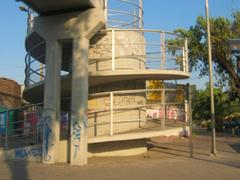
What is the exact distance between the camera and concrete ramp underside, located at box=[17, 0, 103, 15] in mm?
15531

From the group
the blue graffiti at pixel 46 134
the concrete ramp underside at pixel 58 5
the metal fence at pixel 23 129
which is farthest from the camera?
the metal fence at pixel 23 129

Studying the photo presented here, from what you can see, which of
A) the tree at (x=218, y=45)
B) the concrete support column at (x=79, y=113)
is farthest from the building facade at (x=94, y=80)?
the tree at (x=218, y=45)

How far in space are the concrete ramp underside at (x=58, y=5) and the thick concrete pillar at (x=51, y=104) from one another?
111 centimetres

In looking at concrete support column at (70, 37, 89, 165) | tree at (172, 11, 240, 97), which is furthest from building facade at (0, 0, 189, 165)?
tree at (172, 11, 240, 97)

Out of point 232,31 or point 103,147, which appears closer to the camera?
point 103,147

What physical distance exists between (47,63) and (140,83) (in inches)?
164

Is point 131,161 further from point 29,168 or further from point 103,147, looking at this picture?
point 29,168

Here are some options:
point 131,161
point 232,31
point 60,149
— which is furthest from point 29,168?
point 232,31

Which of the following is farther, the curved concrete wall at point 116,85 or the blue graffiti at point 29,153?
the curved concrete wall at point 116,85

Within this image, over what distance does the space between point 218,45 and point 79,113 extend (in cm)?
2286

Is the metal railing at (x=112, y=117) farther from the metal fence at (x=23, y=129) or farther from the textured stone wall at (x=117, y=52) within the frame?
the textured stone wall at (x=117, y=52)

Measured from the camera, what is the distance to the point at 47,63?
54.2 ft

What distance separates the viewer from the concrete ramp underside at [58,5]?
51.0ft

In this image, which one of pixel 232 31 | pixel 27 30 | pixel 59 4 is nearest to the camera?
pixel 59 4
